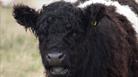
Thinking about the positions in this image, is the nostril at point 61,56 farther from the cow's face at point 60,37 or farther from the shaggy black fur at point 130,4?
the shaggy black fur at point 130,4

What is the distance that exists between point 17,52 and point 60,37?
767cm

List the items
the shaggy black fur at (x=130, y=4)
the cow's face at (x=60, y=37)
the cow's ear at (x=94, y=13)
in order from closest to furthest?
1. the cow's face at (x=60, y=37)
2. the cow's ear at (x=94, y=13)
3. the shaggy black fur at (x=130, y=4)

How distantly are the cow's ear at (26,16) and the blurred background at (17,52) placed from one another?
14.1 feet

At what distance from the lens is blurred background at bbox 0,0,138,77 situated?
1648 centimetres

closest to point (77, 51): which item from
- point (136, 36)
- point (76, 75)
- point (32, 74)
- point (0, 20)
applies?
point (76, 75)

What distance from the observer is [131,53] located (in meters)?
11.1

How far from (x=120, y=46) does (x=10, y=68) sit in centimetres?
615

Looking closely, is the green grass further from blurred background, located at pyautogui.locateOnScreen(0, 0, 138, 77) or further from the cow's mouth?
the cow's mouth

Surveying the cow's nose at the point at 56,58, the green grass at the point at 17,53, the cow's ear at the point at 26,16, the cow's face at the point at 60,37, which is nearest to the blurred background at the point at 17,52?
the green grass at the point at 17,53

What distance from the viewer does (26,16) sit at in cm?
1102

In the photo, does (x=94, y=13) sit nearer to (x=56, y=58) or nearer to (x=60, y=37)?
(x=60, y=37)

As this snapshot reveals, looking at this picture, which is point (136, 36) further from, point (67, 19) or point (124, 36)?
point (67, 19)

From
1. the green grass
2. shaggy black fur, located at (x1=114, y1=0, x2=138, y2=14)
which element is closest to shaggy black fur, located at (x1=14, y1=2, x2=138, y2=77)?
shaggy black fur, located at (x1=114, y1=0, x2=138, y2=14)

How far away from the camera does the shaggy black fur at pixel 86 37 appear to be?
10414 millimetres
